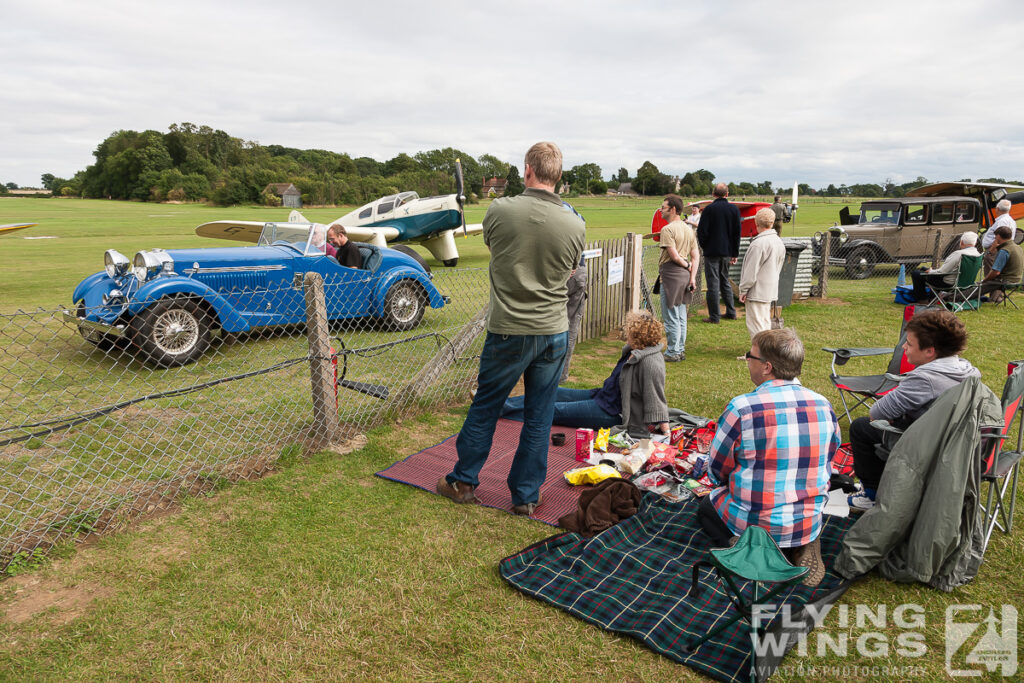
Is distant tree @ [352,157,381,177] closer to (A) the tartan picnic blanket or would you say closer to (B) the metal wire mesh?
(B) the metal wire mesh

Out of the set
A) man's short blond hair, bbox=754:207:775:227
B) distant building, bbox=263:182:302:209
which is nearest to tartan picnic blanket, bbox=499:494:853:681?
man's short blond hair, bbox=754:207:775:227

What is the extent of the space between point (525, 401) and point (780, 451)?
1.41 metres

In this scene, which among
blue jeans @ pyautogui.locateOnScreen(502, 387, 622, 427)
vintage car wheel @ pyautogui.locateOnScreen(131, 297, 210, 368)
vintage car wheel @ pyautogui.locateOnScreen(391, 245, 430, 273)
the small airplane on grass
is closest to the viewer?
blue jeans @ pyautogui.locateOnScreen(502, 387, 622, 427)

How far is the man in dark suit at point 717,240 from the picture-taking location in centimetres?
876

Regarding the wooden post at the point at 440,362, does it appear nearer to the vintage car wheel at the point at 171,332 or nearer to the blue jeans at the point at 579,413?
the blue jeans at the point at 579,413

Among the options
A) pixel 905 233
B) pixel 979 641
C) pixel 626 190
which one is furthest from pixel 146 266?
pixel 626 190

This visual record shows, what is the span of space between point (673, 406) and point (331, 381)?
10.1 feet

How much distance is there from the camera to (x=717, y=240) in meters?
8.86

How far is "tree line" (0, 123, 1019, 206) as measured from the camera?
73.2 m

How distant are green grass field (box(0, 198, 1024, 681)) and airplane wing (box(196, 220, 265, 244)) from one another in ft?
40.9

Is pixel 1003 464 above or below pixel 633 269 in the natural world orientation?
below

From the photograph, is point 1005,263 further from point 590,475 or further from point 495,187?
point 495,187

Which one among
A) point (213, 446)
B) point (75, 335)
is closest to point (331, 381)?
point (213, 446)

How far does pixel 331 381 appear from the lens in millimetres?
4469
